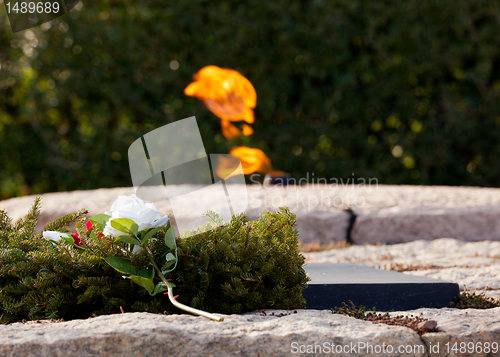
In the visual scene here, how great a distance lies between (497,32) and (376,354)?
540cm

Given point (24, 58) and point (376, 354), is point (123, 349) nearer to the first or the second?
point (376, 354)

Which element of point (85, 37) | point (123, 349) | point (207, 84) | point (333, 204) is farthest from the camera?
point (85, 37)

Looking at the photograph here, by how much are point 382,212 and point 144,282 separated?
115 inches

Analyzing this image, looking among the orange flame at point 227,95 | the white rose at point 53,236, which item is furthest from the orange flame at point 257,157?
the white rose at point 53,236

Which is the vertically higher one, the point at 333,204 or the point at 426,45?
the point at 426,45

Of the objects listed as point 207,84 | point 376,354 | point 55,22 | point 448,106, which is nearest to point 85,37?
point 55,22

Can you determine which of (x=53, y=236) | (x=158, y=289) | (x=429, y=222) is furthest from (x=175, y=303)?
(x=429, y=222)

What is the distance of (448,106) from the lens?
5.62 metres

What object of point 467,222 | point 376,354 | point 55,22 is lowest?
point 467,222

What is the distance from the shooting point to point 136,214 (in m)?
1.53

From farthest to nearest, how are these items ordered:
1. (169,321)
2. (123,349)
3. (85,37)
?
(85,37)
(169,321)
(123,349)

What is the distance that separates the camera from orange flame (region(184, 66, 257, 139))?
16.7ft

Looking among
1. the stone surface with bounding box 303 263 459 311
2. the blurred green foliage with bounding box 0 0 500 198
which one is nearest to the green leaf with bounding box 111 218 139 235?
the stone surface with bounding box 303 263 459 311

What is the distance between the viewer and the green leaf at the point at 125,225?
1513 mm
